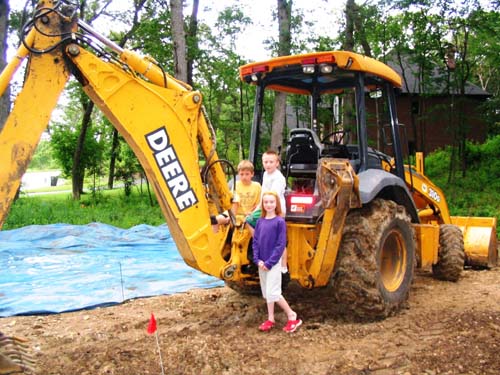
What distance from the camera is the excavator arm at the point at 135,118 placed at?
3.63 m

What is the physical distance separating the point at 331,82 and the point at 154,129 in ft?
8.42

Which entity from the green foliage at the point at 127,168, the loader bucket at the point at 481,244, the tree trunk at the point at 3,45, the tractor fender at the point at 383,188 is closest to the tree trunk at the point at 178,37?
the tree trunk at the point at 3,45

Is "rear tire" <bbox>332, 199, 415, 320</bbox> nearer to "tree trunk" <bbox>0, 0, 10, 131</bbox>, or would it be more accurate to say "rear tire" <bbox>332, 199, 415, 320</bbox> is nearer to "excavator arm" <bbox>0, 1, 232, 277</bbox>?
"excavator arm" <bbox>0, 1, 232, 277</bbox>

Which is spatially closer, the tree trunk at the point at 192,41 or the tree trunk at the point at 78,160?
the tree trunk at the point at 192,41

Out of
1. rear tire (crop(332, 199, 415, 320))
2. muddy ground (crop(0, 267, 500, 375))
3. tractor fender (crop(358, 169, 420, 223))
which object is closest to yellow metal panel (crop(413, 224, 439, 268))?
tractor fender (crop(358, 169, 420, 223))

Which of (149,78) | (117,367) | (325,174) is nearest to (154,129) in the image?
(149,78)

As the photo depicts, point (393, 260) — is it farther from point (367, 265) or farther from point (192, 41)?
point (192, 41)

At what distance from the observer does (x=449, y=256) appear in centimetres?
663

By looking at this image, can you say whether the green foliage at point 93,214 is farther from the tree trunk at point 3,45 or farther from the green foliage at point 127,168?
the tree trunk at point 3,45

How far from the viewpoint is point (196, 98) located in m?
4.41

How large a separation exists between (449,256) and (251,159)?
2836 mm

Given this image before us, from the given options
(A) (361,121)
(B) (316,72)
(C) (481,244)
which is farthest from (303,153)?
(C) (481,244)

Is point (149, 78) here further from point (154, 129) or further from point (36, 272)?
point (36, 272)

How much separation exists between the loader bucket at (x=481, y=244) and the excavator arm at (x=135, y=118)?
14.1 feet
